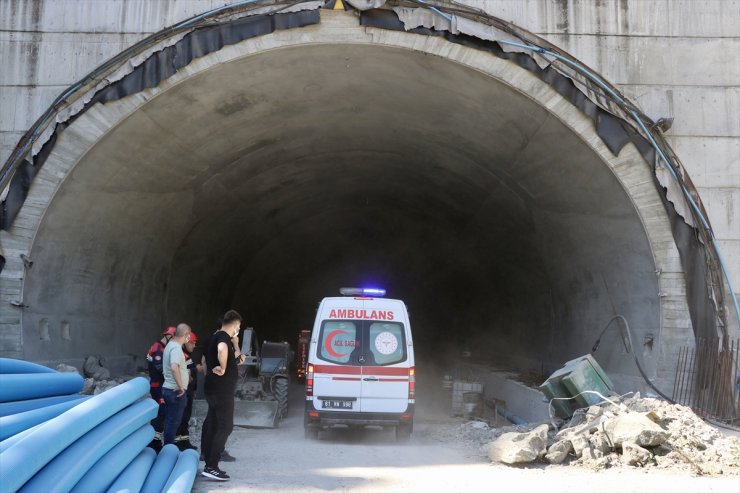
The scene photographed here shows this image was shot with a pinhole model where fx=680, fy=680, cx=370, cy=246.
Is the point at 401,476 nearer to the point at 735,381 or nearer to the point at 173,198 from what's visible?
the point at 735,381

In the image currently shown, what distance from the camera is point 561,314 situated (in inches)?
619

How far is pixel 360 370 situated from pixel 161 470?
157 inches

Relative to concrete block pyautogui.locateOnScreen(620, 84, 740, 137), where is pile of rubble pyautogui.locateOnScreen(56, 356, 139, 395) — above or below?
below

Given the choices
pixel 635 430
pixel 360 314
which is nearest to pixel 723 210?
pixel 635 430

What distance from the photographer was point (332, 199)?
21.0 meters

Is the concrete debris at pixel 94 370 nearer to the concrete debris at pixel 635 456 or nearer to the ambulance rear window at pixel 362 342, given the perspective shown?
the ambulance rear window at pixel 362 342

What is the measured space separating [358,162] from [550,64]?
7.39 m

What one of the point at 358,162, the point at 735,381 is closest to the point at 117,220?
the point at 358,162

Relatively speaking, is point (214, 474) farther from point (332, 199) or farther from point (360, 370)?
point (332, 199)

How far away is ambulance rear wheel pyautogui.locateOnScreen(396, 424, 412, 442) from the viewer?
9.94 metres

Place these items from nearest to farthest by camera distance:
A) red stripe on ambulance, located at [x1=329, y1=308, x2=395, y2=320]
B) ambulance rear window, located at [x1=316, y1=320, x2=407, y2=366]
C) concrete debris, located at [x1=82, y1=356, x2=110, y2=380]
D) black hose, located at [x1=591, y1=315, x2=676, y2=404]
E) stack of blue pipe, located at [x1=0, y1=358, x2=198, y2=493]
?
1. stack of blue pipe, located at [x1=0, y1=358, x2=198, y2=493]
2. ambulance rear window, located at [x1=316, y1=320, x2=407, y2=366]
3. red stripe on ambulance, located at [x1=329, y1=308, x2=395, y2=320]
4. black hose, located at [x1=591, y1=315, x2=676, y2=404]
5. concrete debris, located at [x1=82, y1=356, x2=110, y2=380]

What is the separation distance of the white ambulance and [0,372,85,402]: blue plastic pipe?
3.28 meters

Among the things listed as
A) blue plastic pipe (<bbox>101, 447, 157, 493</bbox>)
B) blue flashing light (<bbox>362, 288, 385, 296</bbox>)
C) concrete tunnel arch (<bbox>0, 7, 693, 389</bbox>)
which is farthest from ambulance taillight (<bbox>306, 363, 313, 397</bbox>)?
concrete tunnel arch (<bbox>0, 7, 693, 389</bbox>)

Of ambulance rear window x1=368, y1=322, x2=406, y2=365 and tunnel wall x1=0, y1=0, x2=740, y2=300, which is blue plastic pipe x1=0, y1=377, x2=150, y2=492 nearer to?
ambulance rear window x1=368, y1=322, x2=406, y2=365
